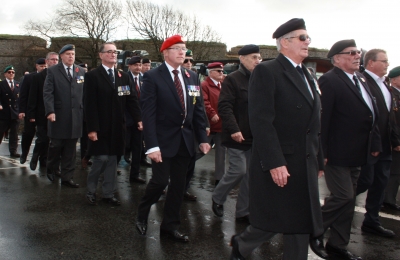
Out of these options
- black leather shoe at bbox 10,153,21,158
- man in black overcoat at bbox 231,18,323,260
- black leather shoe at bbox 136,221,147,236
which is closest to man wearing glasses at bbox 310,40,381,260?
man in black overcoat at bbox 231,18,323,260

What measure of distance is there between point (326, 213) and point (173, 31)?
4965 cm

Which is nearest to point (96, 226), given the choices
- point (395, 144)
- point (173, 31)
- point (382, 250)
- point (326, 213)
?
point (326, 213)

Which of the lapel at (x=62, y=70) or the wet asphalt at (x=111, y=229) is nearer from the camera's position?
the wet asphalt at (x=111, y=229)

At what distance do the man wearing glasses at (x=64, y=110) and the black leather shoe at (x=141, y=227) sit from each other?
2556 mm

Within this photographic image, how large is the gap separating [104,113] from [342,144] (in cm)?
304

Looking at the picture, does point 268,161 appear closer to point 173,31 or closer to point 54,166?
point 54,166

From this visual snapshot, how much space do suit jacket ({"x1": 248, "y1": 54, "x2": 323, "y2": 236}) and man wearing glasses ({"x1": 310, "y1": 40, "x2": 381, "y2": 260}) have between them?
105 cm

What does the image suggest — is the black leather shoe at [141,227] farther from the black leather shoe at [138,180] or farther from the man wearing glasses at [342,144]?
the black leather shoe at [138,180]

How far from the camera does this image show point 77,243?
4.46 metres

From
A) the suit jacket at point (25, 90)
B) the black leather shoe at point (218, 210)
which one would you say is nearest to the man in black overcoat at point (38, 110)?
the suit jacket at point (25, 90)

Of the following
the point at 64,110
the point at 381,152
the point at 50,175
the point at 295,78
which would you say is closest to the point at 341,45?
the point at 381,152

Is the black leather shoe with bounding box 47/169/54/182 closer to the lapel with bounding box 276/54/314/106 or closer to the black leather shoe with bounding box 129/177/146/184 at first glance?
the black leather shoe with bounding box 129/177/146/184

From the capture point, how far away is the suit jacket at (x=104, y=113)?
587 centimetres

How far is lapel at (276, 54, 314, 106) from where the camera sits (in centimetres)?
333
